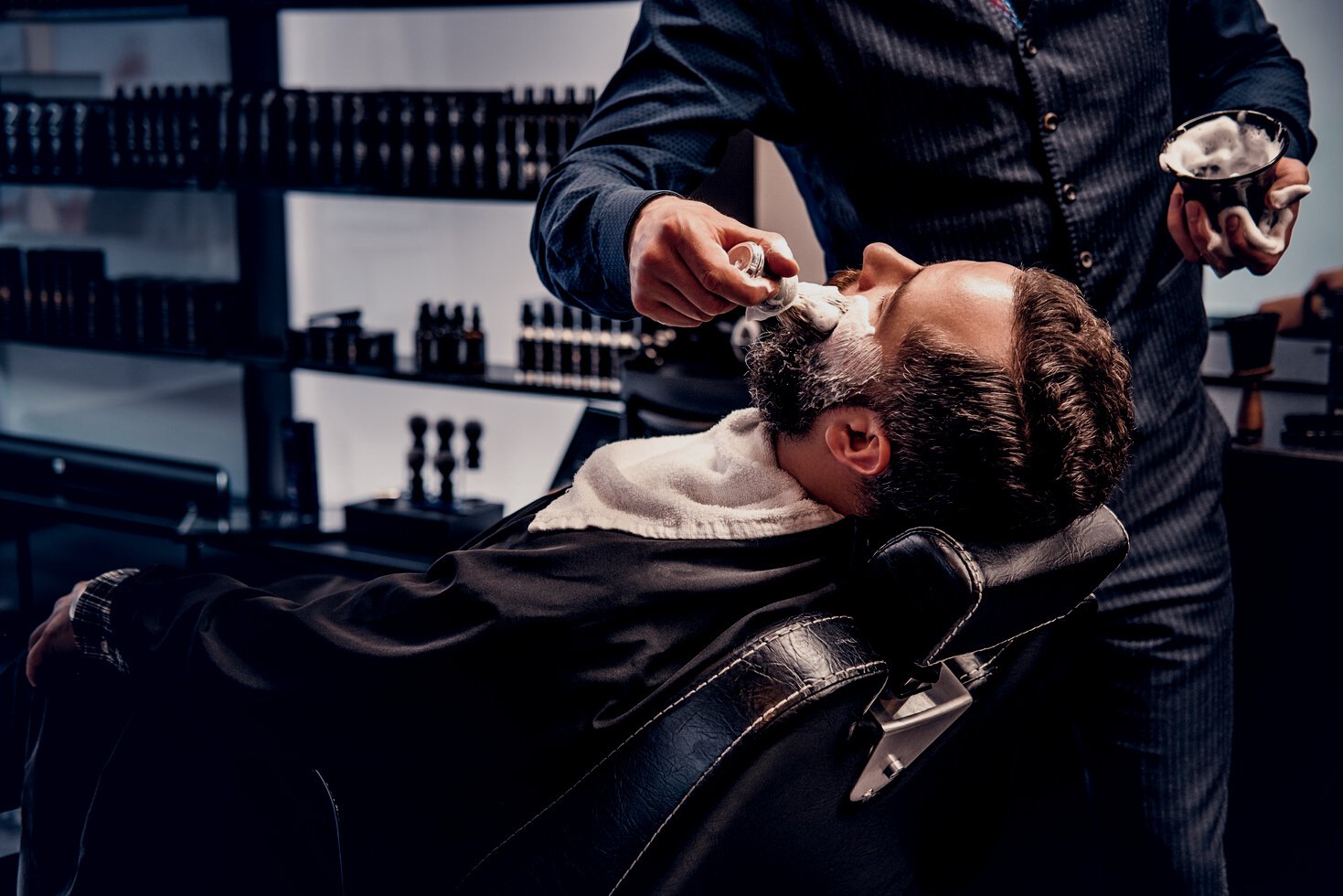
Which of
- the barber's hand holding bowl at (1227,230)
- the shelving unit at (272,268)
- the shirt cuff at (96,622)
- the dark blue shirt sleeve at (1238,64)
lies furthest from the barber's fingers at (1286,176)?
the shelving unit at (272,268)


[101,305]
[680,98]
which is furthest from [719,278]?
[101,305]

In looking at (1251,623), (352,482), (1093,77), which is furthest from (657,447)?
(352,482)

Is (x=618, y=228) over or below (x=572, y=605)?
over

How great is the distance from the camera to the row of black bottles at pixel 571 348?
135 inches

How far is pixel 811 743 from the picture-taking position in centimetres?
97

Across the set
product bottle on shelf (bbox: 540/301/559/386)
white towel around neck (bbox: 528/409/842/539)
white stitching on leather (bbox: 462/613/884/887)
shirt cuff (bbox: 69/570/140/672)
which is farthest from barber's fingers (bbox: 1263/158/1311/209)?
product bottle on shelf (bbox: 540/301/559/386)

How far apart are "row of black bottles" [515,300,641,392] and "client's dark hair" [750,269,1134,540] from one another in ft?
7.39

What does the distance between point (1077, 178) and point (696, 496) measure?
694mm

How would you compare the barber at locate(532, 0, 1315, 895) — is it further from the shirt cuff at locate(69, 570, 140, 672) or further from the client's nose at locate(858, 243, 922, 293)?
the shirt cuff at locate(69, 570, 140, 672)

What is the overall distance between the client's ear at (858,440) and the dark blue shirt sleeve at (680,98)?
0.40 metres

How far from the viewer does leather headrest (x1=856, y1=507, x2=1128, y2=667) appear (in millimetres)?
941

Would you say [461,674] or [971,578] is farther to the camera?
[461,674]

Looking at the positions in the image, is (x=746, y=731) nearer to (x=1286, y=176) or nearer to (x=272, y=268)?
(x=1286, y=176)

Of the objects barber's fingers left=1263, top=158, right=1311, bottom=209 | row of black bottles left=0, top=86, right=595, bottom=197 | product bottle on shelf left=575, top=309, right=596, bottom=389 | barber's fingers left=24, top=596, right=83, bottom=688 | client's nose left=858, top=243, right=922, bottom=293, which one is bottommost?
barber's fingers left=24, top=596, right=83, bottom=688
